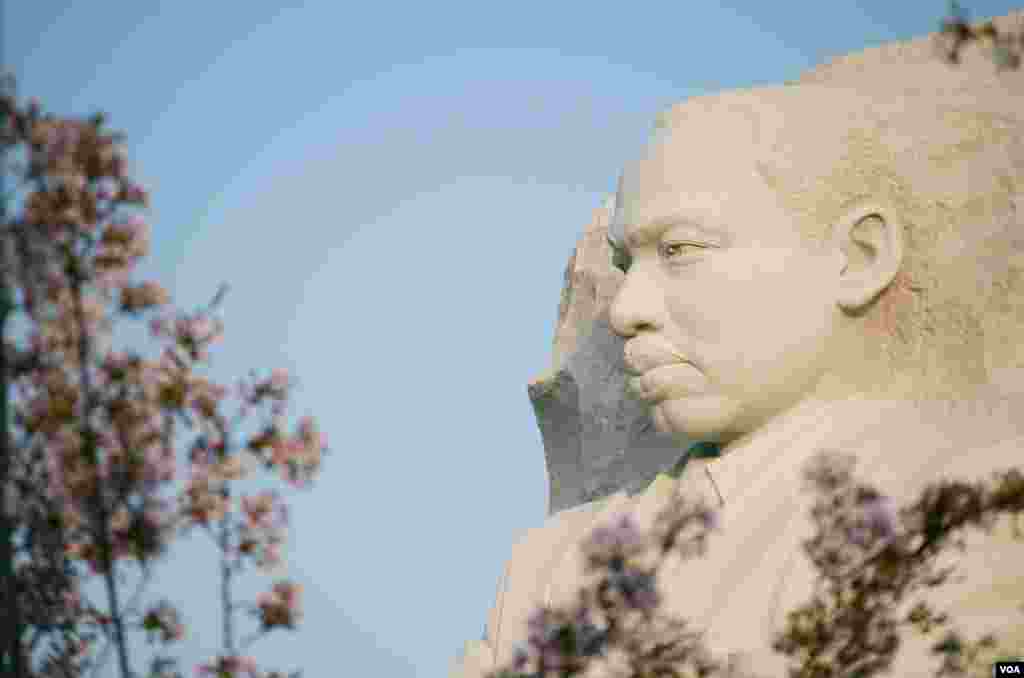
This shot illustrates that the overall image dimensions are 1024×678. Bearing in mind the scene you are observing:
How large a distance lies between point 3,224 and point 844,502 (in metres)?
1.94

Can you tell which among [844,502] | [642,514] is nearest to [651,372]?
[642,514]

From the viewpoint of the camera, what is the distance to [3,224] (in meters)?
3.25

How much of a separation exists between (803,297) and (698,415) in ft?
1.59

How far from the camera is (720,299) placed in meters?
4.57

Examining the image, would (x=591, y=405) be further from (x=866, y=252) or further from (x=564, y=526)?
(x=866, y=252)

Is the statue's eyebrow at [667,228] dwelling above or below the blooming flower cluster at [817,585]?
above

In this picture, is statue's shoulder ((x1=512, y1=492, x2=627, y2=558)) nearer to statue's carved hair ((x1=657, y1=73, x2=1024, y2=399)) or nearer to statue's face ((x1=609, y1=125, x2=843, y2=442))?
statue's face ((x1=609, y1=125, x2=843, y2=442))

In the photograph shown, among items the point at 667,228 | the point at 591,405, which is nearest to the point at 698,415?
the point at 667,228

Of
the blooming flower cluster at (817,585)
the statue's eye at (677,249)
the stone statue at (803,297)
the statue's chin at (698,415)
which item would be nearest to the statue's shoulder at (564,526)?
the stone statue at (803,297)

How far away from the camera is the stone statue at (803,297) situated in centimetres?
455

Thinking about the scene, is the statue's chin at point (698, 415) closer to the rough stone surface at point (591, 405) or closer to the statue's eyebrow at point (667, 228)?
the statue's eyebrow at point (667, 228)

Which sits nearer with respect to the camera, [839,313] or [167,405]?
[167,405]

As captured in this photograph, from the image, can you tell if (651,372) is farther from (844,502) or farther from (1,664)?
(1,664)

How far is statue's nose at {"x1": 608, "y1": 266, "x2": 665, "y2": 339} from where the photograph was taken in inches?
184
